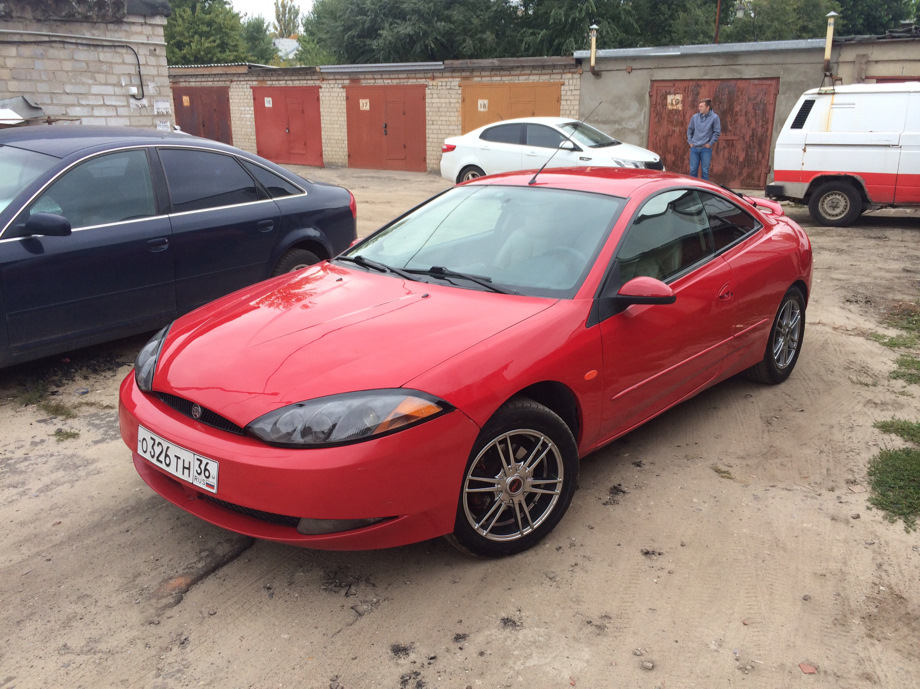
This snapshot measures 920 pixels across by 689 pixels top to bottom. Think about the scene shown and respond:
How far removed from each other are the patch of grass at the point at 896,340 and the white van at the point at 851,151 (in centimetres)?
596

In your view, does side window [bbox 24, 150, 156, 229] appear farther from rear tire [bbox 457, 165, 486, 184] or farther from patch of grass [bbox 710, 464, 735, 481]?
rear tire [bbox 457, 165, 486, 184]

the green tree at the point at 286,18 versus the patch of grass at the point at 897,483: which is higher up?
the green tree at the point at 286,18

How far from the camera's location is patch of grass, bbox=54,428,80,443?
4.17 m

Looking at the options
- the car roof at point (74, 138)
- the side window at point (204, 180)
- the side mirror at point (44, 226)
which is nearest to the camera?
the side mirror at point (44, 226)

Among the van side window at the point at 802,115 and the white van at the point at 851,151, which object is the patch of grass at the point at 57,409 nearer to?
the white van at the point at 851,151

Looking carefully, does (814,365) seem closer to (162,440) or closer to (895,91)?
(162,440)

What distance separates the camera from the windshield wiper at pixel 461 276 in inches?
136

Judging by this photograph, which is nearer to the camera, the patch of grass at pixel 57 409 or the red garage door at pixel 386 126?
the patch of grass at pixel 57 409

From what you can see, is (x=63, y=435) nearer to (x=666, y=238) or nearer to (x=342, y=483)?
(x=342, y=483)

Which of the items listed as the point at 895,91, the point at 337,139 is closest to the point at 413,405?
the point at 895,91

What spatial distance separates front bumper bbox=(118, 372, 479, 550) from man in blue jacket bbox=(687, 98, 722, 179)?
12.6m

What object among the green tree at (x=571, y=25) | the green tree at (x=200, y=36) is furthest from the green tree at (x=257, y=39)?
the green tree at (x=571, y=25)

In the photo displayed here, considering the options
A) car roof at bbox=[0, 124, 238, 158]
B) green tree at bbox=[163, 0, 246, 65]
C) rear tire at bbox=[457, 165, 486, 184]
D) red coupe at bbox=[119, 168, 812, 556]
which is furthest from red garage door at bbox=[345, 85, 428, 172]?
green tree at bbox=[163, 0, 246, 65]

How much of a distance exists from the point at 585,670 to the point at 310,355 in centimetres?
148
